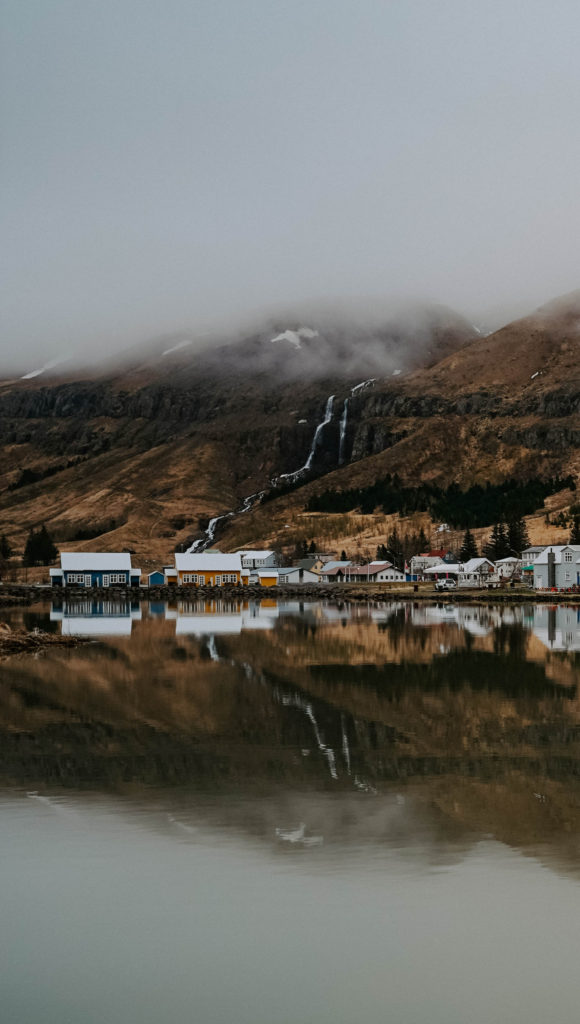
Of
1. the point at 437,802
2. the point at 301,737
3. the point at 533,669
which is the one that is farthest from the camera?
the point at 533,669

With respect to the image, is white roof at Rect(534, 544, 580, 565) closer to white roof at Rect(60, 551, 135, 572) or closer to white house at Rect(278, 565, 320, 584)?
white house at Rect(278, 565, 320, 584)

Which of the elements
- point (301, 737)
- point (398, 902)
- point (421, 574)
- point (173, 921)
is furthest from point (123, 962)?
point (421, 574)

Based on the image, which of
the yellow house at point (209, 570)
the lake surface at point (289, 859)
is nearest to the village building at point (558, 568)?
the yellow house at point (209, 570)

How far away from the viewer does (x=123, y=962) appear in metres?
9.44

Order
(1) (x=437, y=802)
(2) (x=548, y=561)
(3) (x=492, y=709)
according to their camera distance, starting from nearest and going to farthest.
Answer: (1) (x=437, y=802) → (3) (x=492, y=709) → (2) (x=548, y=561)

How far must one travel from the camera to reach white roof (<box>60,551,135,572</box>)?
13962cm

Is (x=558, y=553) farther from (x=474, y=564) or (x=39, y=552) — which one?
(x=39, y=552)

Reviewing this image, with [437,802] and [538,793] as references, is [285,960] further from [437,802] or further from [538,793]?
[538,793]

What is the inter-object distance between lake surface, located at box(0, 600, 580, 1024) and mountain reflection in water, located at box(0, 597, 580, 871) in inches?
3.1

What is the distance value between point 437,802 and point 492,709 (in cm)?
1089

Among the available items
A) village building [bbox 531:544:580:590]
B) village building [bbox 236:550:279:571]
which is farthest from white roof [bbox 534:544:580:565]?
village building [bbox 236:550:279:571]

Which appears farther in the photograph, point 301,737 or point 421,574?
point 421,574

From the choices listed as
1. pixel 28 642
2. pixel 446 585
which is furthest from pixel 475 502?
pixel 28 642

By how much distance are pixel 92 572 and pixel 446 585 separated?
5036 centimetres
